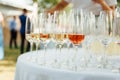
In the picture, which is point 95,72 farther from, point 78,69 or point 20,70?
point 20,70

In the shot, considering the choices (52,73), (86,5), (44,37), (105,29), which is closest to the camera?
(52,73)

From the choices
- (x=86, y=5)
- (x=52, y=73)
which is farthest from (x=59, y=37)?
(x=86, y=5)

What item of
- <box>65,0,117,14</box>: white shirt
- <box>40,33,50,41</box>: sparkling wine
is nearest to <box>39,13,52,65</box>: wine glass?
<box>40,33,50,41</box>: sparkling wine

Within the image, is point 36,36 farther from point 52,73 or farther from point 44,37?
point 52,73

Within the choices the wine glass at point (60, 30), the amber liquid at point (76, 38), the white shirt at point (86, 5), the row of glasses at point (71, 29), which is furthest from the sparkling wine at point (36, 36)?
the white shirt at point (86, 5)

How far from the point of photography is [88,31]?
2072mm

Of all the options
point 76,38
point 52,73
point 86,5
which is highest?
point 86,5

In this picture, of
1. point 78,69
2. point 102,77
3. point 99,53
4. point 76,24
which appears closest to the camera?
point 102,77

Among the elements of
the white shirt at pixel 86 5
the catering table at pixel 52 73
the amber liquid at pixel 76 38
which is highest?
the white shirt at pixel 86 5

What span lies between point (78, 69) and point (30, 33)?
0.54 meters

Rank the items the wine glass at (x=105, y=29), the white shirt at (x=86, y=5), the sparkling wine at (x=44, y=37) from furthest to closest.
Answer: the white shirt at (x=86, y=5) → the sparkling wine at (x=44, y=37) → the wine glass at (x=105, y=29)

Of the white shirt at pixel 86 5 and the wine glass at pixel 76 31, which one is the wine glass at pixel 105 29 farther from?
the white shirt at pixel 86 5

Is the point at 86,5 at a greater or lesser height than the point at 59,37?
greater

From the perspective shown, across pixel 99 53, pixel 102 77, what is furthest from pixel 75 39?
pixel 102 77
